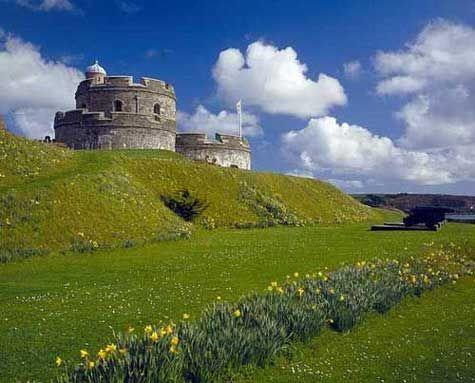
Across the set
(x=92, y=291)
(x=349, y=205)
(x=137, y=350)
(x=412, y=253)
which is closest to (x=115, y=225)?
(x=92, y=291)

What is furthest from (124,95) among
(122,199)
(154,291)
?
(154,291)

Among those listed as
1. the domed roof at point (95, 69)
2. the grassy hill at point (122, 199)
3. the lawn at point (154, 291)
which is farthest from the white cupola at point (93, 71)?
the lawn at point (154, 291)

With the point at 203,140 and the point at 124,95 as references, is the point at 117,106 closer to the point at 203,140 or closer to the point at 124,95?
the point at 124,95

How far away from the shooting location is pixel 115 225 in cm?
2556

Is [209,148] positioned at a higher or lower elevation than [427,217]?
higher

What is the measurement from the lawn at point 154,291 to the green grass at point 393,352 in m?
0.05

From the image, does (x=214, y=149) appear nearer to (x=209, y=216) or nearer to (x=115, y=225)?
(x=209, y=216)

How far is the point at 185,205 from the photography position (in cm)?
3481

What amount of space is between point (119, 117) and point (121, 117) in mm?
197

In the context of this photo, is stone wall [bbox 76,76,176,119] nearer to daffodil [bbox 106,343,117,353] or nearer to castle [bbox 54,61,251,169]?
castle [bbox 54,61,251,169]

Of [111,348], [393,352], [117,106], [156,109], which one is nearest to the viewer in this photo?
[111,348]

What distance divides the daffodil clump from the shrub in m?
20.2

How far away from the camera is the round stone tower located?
4925 cm

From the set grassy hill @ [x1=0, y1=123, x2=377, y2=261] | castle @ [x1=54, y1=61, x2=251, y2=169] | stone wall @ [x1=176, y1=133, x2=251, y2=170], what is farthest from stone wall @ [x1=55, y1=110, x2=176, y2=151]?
stone wall @ [x1=176, y1=133, x2=251, y2=170]
